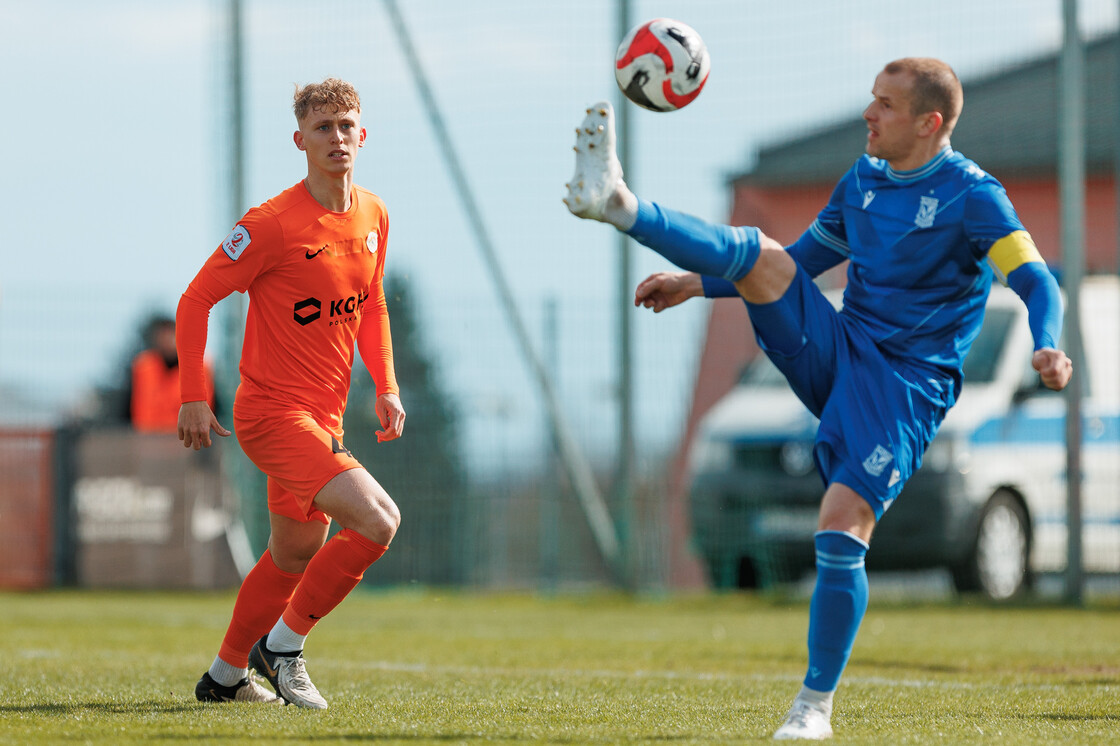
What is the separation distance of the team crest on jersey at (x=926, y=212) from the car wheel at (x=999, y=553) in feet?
22.3

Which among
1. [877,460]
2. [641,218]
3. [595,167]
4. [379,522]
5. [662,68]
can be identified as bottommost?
[379,522]

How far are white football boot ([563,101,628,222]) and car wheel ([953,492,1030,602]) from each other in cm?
758

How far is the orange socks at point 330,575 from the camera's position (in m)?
5.07

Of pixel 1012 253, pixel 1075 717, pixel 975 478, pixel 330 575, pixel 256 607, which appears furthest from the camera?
pixel 975 478

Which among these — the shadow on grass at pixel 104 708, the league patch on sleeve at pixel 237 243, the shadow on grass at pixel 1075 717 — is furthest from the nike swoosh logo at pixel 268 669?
the shadow on grass at pixel 1075 717

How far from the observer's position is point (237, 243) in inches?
197

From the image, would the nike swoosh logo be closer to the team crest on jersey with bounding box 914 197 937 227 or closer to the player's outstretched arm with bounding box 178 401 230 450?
the player's outstretched arm with bounding box 178 401 230 450

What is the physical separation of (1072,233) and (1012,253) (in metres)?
7.22

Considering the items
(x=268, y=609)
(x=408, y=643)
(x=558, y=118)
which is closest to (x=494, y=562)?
(x=558, y=118)

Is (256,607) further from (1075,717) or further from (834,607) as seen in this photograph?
(1075,717)

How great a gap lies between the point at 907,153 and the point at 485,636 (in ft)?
16.3

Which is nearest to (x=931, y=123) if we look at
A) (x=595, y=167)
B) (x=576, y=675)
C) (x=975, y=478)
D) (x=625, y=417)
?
(x=595, y=167)

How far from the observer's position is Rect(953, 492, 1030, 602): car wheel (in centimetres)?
1104

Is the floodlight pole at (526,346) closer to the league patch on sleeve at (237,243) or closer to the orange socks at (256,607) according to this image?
the orange socks at (256,607)
